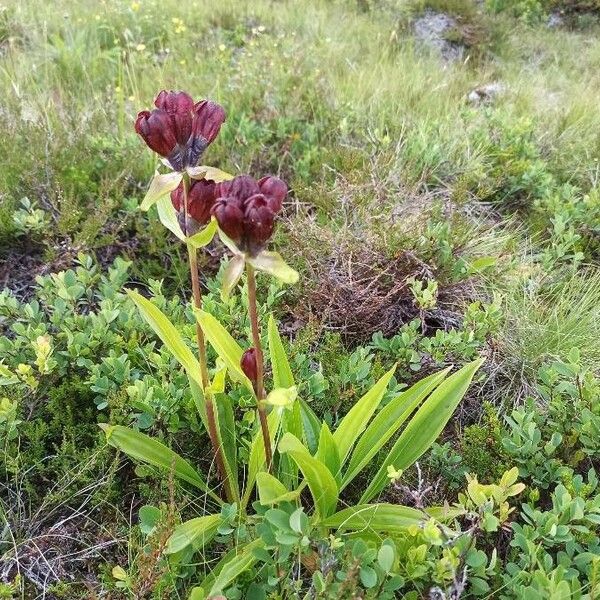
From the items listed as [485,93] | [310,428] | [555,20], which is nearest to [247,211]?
[310,428]

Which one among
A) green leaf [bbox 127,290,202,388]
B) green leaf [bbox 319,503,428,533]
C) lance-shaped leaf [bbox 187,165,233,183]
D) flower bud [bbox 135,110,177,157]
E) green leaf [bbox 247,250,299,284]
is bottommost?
green leaf [bbox 319,503,428,533]

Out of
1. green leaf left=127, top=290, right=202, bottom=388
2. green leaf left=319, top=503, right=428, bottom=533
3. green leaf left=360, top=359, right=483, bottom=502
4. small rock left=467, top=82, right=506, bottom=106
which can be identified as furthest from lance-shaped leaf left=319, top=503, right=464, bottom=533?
small rock left=467, top=82, right=506, bottom=106

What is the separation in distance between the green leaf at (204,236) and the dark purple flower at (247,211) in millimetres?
65

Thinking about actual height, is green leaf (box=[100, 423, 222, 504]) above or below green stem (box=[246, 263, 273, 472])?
below

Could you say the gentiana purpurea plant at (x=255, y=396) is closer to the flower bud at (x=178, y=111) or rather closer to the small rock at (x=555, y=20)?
the flower bud at (x=178, y=111)

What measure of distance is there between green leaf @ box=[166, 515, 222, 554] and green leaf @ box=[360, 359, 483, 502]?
1.22ft

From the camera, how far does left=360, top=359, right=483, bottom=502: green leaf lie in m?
1.46

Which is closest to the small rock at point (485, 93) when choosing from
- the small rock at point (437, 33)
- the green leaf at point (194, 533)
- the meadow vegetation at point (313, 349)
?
the meadow vegetation at point (313, 349)

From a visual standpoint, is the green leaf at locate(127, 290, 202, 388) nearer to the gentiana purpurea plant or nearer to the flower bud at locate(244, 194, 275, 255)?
the gentiana purpurea plant

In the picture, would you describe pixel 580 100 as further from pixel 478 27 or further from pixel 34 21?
pixel 34 21

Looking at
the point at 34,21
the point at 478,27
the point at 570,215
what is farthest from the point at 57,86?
the point at 478,27

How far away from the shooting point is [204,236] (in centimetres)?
116

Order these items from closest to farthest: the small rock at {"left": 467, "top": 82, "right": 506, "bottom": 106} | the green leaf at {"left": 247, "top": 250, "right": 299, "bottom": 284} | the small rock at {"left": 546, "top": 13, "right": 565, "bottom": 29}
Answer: the green leaf at {"left": 247, "top": 250, "right": 299, "bottom": 284}, the small rock at {"left": 467, "top": 82, "right": 506, "bottom": 106}, the small rock at {"left": 546, "top": 13, "right": 565, "bottom": 29}

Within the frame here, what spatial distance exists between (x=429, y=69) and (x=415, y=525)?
4.35 metres
